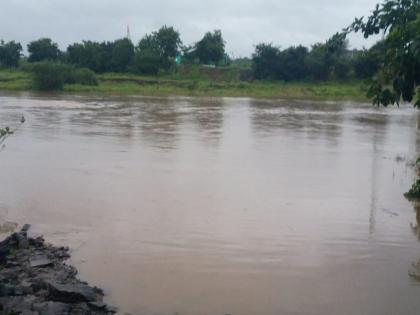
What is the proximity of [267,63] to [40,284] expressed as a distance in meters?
60.7

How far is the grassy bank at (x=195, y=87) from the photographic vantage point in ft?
174

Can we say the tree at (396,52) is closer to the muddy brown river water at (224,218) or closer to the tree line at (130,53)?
the muddy brown river water at (224,218)

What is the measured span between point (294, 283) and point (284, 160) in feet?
29.9

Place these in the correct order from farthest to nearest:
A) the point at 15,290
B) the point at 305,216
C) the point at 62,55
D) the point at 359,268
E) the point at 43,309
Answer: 1. the point at 62,55
2. the point at 305,216
3. the point at 359,268
4. the point at 15,290
5. the point at 43,309

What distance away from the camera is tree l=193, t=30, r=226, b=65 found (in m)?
66.4

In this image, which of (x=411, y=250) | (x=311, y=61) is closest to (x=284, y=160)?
(x=411, y=250)

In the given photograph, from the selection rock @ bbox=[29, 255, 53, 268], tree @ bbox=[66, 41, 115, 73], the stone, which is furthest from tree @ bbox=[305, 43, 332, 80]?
the stone

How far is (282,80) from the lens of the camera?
64.0 meters

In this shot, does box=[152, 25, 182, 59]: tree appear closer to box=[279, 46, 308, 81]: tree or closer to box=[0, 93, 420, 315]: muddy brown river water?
box=[279, 46, 308, 81]: tree

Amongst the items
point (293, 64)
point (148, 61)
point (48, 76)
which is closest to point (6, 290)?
point (48, 76)

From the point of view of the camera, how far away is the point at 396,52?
518 cm

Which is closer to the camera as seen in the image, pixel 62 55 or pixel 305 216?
pixel 305 216

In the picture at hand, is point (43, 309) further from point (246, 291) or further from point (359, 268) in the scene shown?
point (359, 268)

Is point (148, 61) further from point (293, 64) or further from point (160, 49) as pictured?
point (293, 64)
